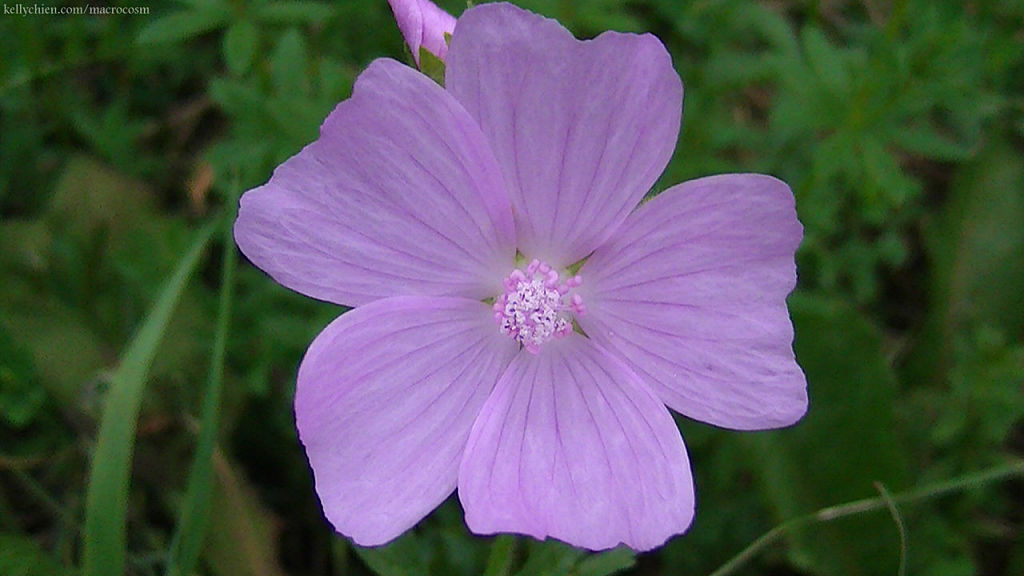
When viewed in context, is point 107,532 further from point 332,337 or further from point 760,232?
point 760,232

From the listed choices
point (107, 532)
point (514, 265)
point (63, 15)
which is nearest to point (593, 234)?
point (514, 265)

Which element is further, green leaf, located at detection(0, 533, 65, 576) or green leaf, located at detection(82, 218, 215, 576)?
green leaf, located at detection(0, 533, 65, 576)

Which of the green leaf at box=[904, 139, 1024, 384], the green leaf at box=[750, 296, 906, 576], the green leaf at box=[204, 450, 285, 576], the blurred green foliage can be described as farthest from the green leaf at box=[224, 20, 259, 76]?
the green leaf at box=[904, 139, 1024, 384]

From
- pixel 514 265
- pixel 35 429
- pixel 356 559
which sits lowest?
pixel 356 559

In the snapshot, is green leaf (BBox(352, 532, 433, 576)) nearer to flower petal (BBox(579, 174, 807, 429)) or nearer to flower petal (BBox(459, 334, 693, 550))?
flower petal (BBox(459, 334, 693, 550))

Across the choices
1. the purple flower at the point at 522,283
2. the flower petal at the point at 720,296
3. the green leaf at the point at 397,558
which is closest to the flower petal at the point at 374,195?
the purple flower at the point at 522,283
